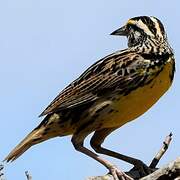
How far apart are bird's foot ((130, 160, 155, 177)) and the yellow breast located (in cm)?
60

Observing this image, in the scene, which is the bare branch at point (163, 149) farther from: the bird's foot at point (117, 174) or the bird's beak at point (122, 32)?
the bird's beak at point (122, 32)

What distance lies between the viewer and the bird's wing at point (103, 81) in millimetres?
8812

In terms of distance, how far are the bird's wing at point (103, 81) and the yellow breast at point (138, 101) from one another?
0.16m

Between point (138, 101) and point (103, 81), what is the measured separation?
0.70m

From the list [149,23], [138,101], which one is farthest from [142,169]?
[149,23]

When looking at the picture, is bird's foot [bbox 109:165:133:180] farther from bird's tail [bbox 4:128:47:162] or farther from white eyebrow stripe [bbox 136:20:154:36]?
white eyebrow stripe [bbox 136:20:154:36]

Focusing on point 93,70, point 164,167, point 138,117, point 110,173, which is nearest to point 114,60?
point 93,70

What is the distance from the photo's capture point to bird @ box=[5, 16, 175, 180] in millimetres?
8539

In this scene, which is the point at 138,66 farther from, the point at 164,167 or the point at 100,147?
the point at 164,167

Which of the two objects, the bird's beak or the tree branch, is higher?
the bird's beak

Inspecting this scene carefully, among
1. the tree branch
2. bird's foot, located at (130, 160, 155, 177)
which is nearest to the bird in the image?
bird's foot, located at (130, 160, 155, 177)

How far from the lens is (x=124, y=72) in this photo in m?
8.93

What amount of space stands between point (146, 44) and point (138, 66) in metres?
0.57

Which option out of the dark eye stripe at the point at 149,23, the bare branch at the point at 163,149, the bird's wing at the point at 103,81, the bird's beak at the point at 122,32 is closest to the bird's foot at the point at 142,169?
the bare branch at the point at 163,149
